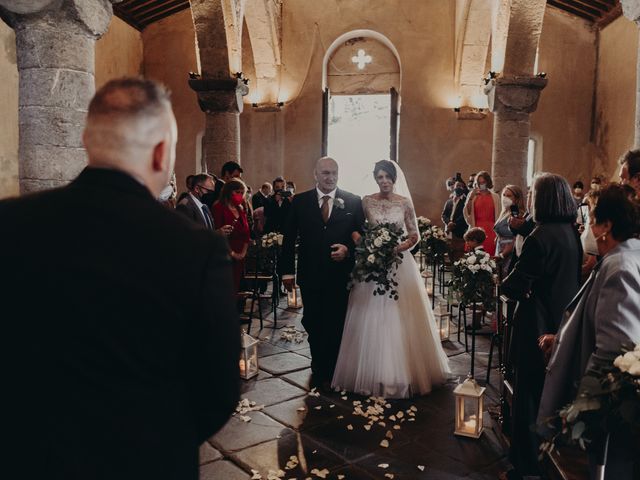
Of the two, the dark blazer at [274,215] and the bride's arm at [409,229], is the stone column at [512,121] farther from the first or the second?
the bride's arm at [409,229]

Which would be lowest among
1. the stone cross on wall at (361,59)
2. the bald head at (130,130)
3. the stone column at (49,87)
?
the bald head at (130,130)

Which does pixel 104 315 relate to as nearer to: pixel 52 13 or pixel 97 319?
pixel 97 319

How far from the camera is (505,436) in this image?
3695mm

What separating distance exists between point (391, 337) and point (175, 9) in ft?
44.0

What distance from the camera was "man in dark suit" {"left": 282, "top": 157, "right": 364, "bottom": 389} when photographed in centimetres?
487

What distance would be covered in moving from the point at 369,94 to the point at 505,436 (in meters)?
13.2

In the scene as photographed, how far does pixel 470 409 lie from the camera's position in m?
3.94

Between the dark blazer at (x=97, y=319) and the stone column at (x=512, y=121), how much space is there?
9055 mm

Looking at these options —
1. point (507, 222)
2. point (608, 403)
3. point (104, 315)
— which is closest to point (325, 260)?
point (507, 222)

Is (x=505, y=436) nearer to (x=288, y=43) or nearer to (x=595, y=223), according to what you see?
(x=595, y=223)

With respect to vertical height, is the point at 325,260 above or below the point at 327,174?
below

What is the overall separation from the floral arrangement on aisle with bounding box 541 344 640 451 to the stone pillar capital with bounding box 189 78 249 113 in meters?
8.88

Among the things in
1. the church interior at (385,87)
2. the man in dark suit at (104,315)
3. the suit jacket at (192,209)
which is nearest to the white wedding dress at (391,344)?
the church interior at (385,87)

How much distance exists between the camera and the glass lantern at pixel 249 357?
4.96 metres
